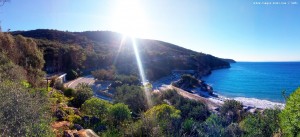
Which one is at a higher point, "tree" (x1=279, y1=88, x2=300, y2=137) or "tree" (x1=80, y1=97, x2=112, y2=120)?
"tree" (x1=279, y1=88, x2=300, y2=137)

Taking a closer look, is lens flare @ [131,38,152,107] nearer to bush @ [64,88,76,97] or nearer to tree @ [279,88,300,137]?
bush @ [64,88,76,97]

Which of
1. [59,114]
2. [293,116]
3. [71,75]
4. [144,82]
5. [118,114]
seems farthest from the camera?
[144,82]

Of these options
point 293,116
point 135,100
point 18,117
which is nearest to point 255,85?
point 135,100

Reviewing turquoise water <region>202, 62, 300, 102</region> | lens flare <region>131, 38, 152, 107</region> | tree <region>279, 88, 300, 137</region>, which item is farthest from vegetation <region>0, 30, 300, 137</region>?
turquoise water <region>202, 62, 300, 102</region>

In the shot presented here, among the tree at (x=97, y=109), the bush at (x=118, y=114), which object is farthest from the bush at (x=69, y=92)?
the bush at (x=118, y=114)

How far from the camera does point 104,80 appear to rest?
130 ft

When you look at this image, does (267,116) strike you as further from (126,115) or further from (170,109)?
(126,115)

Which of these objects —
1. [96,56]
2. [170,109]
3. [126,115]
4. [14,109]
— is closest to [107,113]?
[126,115]

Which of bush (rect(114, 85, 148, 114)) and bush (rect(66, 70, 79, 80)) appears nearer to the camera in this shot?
bush (rect(114, 85, 148, 114))

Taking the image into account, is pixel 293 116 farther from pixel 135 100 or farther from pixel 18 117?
pixel 135 100

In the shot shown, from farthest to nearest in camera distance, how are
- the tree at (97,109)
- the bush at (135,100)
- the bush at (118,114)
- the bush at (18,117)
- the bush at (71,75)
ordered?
the bush at (71,75) < the bush at (135,100) < the tree at (97,109) < the bush at (118,114) < the bush at (18,117)

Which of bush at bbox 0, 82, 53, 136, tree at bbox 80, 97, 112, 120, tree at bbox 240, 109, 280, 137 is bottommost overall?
tree at bbox 80, 97, 112, 120

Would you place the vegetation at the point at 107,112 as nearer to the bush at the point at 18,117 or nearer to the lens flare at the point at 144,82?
the bush at the point at 18,117

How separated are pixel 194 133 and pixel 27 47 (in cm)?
2018
